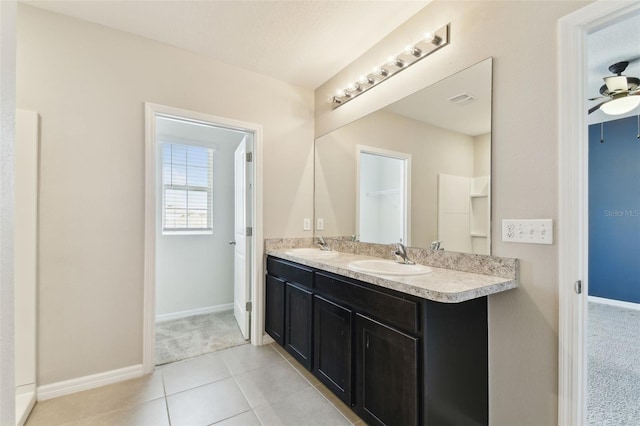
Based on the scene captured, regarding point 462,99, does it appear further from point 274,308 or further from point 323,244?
point 274,308

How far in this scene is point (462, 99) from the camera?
1.68m

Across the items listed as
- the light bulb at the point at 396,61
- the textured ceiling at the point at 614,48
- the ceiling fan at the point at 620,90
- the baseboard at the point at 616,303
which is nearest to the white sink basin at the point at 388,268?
the light bulb at the point at 396,61

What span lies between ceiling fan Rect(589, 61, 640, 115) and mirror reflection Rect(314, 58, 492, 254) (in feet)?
5.61

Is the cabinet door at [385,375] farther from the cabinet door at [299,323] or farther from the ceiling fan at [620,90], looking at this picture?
the ceiling fan at [620,90]

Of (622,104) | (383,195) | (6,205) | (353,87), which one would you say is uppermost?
(353,87)

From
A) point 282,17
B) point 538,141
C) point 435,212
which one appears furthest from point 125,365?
point 538,141

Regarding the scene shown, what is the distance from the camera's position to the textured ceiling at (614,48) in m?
1.99

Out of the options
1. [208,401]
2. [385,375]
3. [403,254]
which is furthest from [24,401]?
[403,254]

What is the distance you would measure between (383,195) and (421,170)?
1.30 ft

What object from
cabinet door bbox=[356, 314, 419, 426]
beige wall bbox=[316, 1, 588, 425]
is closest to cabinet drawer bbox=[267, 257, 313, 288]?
cabinet door bbox=[356, 314, 419, 426]

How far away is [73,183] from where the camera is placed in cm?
197

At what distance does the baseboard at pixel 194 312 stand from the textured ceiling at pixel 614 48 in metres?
3.95

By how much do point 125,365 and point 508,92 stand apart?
300 centimetres

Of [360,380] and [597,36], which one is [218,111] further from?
[597,36]
